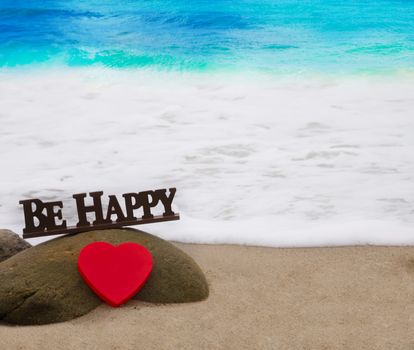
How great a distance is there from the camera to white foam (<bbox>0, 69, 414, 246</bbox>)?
371cm

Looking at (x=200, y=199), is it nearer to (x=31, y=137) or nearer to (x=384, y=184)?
(x=384, y=184)

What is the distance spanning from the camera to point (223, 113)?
22.6ft

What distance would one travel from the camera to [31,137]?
6117mm

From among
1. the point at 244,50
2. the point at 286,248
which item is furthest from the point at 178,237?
the point at 244,50

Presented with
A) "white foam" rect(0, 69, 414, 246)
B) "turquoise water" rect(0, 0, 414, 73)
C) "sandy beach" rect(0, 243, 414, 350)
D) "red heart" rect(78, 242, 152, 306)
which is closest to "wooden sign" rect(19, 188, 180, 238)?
"red heart" rect(78, 242, 152, 306)

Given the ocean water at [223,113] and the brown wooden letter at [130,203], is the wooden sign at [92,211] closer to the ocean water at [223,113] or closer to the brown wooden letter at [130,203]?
the brown wooden letter at [130,203]

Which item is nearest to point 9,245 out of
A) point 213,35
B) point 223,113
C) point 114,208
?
point 114,208

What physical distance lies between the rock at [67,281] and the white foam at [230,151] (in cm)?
71

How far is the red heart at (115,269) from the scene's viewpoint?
244cm

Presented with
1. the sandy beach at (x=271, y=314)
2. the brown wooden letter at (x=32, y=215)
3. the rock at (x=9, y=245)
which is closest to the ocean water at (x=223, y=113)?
the sandy beach at (x=271, y=314)

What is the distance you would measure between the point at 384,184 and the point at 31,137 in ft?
10.9

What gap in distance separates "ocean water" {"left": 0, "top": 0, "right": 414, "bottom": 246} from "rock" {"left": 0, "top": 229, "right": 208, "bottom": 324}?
0.72m

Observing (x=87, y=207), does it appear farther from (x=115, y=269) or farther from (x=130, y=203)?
(x=115, y=269)

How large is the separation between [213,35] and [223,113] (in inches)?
175
